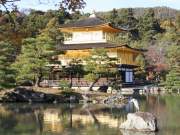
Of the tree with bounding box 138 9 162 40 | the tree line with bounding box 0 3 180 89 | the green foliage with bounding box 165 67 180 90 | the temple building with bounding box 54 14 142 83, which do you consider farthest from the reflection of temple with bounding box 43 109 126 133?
the tree with bounding box 138 9 162 40

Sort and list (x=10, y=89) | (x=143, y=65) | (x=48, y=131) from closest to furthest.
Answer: (x=48, y=131) → (x=10, y=89) → (x=143, y=65)

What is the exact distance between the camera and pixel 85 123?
18766mm

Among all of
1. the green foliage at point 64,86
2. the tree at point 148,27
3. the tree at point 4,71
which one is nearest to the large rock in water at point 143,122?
the tree at point 4,71

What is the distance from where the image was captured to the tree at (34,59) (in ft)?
99.6

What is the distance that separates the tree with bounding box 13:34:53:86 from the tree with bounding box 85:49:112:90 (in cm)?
278

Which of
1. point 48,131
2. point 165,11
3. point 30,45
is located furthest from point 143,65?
point 165,11

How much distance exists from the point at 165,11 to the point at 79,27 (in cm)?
8410

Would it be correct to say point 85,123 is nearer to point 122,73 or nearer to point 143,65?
point 122,73

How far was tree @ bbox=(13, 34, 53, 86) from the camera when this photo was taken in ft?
99.6

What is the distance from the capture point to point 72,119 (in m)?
20.1

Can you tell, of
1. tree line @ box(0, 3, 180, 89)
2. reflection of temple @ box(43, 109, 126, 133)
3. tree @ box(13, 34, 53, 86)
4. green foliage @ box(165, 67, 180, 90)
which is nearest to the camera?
tree line @ box(0, 3, 180, 89)

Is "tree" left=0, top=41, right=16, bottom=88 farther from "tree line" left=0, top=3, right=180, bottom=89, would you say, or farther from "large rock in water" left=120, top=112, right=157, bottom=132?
"large rock in water" left=120, top=112, right=157, bottom=132

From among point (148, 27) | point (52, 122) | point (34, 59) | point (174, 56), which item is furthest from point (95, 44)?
point (148, 27)

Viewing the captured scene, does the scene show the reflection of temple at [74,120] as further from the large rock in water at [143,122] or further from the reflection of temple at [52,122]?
the large rock in water at [143,122]
